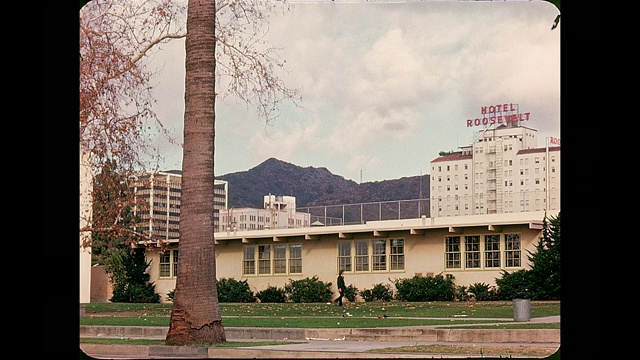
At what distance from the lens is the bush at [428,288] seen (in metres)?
36.5

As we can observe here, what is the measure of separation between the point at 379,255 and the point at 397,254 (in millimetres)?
810

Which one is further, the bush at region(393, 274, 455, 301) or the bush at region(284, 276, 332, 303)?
the bush at region(284, 276, 332, 303)

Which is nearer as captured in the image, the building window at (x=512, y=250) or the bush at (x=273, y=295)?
the building window at (x=512, y=250)

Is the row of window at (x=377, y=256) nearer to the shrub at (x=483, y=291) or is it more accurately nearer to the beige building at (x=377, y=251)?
the beige building at (x=377, y=251)

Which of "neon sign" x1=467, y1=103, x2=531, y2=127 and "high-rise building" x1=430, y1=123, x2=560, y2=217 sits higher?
"neon sign" x1=467, y1=103, x2=531, y2=127

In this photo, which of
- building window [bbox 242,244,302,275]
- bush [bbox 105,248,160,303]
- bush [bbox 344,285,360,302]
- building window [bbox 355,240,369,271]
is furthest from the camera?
bush [bbox 105,248,160,303]

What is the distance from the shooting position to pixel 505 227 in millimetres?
37281

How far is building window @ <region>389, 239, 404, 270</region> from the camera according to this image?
39.6 m

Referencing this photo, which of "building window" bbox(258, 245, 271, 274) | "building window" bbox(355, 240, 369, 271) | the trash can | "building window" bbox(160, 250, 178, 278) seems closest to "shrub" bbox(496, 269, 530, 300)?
"building window" bbox(355, 240, 369, 271)

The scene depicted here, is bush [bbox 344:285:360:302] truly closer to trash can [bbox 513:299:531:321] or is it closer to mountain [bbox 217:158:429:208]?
trash can [bbox 513:299:531:321]

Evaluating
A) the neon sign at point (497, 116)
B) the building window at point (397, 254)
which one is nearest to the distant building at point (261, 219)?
the building window at point (397, 254)

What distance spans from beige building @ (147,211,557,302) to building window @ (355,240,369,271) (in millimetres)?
41

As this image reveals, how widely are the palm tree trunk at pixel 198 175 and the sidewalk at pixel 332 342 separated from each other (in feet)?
4.01
